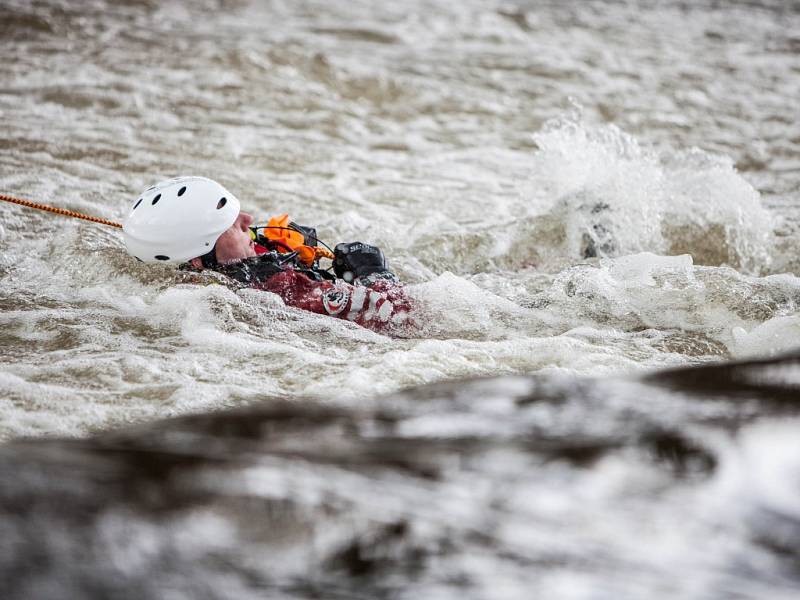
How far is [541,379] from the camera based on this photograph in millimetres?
1667

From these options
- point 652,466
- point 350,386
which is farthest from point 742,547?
point 350,386

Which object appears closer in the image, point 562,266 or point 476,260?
point 562,266

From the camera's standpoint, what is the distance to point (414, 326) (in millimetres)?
3389

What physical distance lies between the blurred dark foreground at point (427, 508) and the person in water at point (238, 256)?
6.36 ft

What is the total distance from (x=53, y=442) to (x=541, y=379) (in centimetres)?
92

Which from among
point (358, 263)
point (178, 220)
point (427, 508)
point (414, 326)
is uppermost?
point (427, 508)

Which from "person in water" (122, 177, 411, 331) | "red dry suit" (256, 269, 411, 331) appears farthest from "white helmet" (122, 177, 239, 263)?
"red dry suit" (256, 269, 411, 331)

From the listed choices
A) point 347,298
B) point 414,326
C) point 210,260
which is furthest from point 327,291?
point 210,260

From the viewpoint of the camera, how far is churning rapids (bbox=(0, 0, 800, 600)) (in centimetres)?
117

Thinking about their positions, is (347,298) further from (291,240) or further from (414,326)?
(291,240)

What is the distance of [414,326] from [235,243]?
33.4 inches

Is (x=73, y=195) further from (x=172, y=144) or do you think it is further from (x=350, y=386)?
(x=350, y=386)

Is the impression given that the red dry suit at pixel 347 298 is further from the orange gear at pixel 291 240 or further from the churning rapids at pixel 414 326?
the orange gear at pixel 291 240

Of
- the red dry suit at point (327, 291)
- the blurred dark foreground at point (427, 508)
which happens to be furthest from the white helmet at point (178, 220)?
the blurred dark foreground at point (427, 508)
